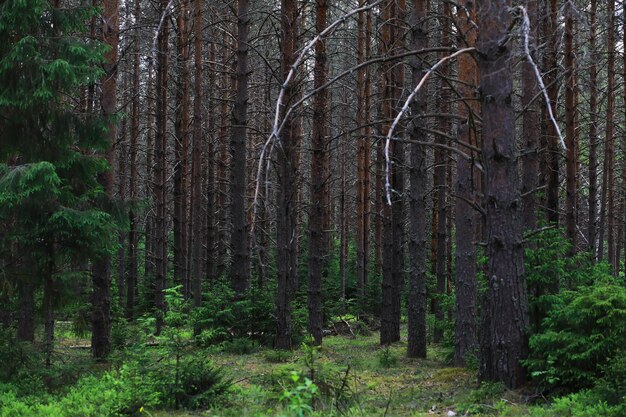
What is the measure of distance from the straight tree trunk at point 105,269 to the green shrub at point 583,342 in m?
7.79

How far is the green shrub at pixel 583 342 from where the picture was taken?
6.11m

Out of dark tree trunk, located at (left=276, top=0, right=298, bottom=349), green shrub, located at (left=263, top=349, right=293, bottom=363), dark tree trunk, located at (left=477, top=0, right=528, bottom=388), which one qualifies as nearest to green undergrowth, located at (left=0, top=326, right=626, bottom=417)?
dark tree trunk, located at (left=477, top=0, right=528, bottom=388)

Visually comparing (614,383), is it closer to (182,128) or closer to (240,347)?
(240,347)

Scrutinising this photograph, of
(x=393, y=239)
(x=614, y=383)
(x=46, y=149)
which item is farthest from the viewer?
(x=393, y=239)

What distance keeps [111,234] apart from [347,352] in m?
7.01

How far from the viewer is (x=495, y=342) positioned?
659cm

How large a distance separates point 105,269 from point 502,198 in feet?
26.1

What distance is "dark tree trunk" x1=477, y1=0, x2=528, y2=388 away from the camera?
20.8 ft

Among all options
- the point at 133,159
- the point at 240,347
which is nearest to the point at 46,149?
the point at 240,347

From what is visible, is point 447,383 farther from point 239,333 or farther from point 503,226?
point 239,333

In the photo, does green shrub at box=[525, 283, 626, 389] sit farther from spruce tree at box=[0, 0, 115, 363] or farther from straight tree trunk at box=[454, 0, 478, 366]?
spruce tree at box=[0, 0, 115, 363]

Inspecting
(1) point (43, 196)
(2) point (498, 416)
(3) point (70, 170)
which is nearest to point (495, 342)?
(2) point (498, 416)

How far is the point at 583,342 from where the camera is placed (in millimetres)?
6168

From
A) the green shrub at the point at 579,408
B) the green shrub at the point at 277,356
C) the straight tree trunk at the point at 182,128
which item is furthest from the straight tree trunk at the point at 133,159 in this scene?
the green shrub at the point at 579,408
